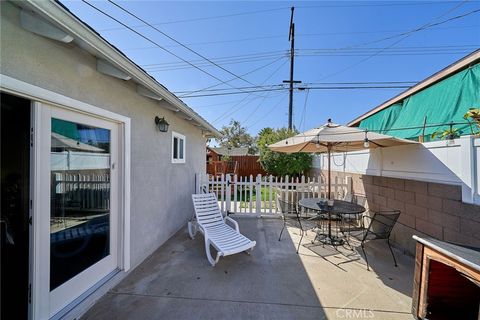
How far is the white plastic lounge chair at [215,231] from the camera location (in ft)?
11.6

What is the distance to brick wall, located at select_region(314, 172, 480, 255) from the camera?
2.93 meters

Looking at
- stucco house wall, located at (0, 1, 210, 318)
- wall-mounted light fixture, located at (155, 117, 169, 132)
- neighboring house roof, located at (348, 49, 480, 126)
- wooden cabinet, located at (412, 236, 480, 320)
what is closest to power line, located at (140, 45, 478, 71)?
neighboring house roof, located at (348, 49, 480, 126)

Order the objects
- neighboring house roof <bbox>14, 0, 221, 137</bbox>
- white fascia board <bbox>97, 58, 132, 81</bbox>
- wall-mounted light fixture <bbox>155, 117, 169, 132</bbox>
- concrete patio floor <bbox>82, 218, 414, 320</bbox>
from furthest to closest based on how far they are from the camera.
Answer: wall-mounted light fixture <bbox>155, 117, 169, 132</bbox>
white fascia board <bbox>97, 58, 132, 81</bbox>
concrete patio floor <bbox>82, 218, 414, 320</bbox>
neighboring house roof <bbox>14, 0, 221, 137</bbox>

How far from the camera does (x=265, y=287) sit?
290cm

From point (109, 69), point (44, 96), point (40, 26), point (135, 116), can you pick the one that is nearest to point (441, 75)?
point (135, 116)

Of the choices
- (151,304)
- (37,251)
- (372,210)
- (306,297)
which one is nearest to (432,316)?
(306,297)

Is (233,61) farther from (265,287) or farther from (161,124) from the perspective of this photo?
(265,287)

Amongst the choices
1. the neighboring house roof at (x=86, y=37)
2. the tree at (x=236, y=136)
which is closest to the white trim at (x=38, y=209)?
the neighboring house roof at (x=86, y=37)

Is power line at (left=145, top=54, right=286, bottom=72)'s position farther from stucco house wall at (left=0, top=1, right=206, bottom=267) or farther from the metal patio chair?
the metal patio chair

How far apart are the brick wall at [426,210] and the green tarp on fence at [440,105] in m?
1.47

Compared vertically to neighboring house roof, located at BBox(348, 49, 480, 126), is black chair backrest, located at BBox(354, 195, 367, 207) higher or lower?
lower

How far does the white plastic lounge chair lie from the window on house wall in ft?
3.84

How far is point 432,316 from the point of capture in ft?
6.98

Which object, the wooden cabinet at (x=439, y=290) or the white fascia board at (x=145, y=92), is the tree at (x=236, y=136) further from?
the wooden cabinet at (x=439, y=290)
